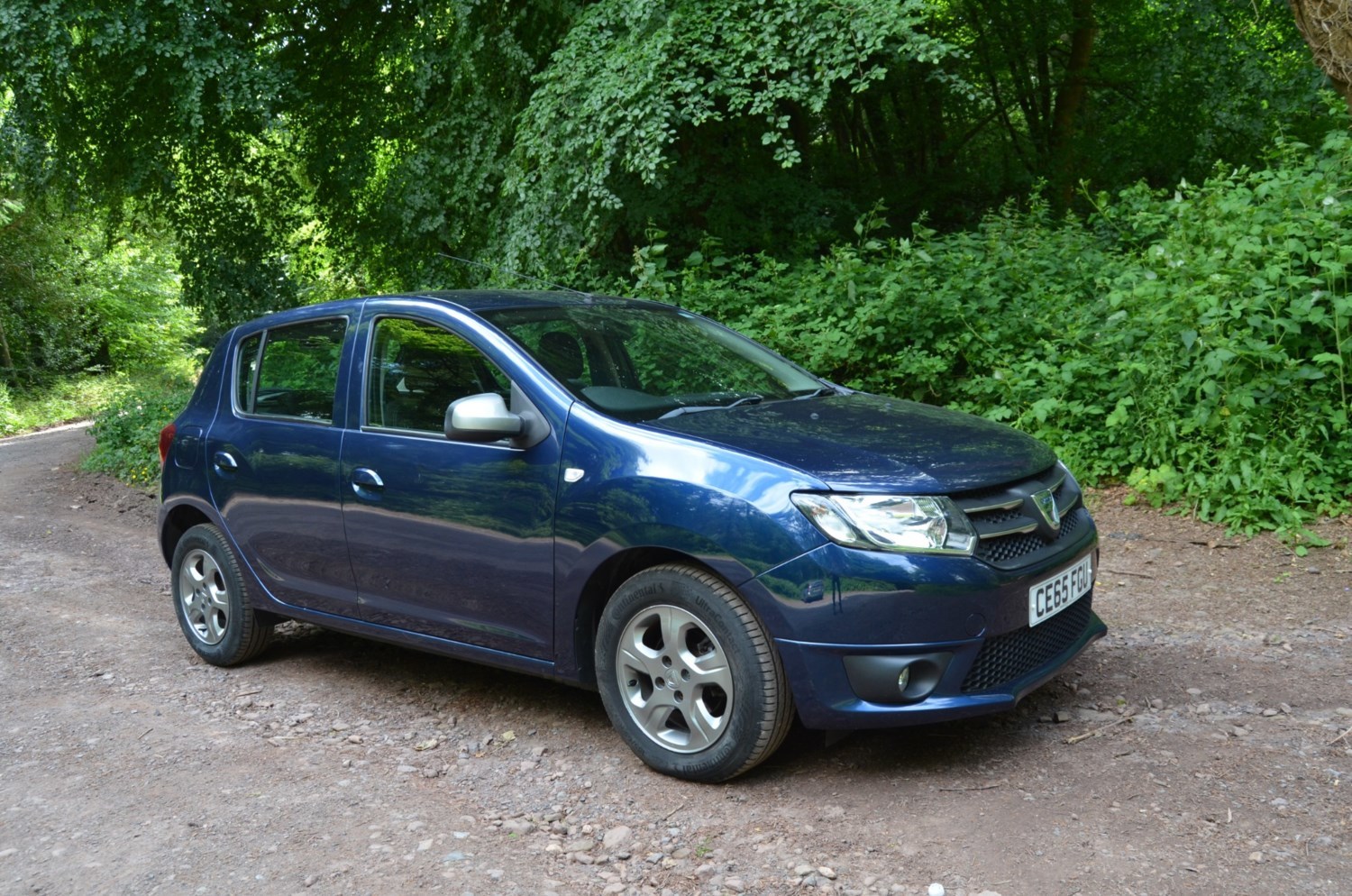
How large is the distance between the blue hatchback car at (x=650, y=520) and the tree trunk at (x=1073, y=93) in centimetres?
1171

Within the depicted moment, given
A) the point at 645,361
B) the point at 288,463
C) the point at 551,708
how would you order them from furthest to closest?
the point at 288,463 < the point at 551,708 < the point at 645,361

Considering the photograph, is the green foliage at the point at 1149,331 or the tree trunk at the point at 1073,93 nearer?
the green foliage at the point at 1149,331

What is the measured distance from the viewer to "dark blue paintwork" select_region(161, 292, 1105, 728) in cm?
380

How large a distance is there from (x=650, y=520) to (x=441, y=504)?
1007mm

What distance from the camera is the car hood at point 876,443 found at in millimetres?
3895

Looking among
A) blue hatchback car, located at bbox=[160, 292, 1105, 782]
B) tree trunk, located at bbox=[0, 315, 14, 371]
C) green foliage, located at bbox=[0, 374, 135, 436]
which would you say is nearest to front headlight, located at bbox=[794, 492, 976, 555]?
blue hatchback car, located at bbox=[160, 292, 1105, 782]

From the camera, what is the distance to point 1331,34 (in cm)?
881

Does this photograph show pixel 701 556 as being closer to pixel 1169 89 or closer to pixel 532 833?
pixel 532 833

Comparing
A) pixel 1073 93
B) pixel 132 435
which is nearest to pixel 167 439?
pixel 132 435

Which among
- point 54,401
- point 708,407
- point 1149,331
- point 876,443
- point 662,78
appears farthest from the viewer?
point 54,401

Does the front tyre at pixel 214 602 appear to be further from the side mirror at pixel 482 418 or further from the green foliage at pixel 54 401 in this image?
the green foliage at pixel 54 401

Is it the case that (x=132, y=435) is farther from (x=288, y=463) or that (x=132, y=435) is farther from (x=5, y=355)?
(x=5, y=355)

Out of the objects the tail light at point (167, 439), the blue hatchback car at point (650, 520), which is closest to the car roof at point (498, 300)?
the blue hatchback car at point (650, 520)

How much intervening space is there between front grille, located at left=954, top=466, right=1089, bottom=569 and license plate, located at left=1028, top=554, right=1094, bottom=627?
99 mm
